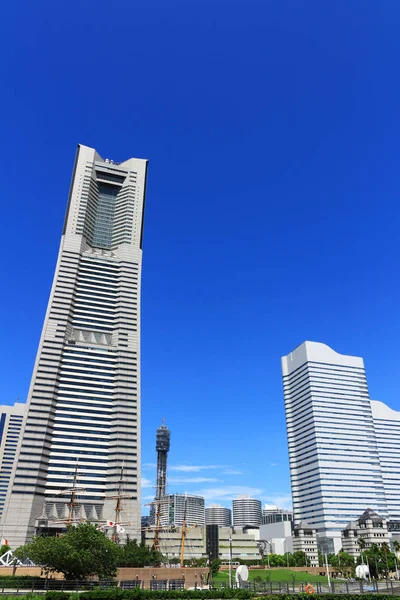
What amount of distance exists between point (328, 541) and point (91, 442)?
353 ft

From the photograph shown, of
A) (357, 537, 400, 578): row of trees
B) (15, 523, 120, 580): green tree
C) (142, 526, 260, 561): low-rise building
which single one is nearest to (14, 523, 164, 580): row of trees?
(15, 523, 120, 580): green tree

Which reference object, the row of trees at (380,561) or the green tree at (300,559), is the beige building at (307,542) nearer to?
the green tree at (300,559)

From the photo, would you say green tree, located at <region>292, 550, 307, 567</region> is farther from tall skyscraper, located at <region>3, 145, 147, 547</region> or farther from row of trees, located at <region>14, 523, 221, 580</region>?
row of trees, located at <region>14, 523, 221, 580</region>

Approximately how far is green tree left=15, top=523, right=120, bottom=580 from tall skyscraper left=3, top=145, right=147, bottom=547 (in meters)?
78.7

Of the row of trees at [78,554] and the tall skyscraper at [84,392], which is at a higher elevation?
the tall skyscraper at [84,392]

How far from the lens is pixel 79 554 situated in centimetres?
5928

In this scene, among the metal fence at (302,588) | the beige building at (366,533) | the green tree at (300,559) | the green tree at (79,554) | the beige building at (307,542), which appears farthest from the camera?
the beige building at (307,542)

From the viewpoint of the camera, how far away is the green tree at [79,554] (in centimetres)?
5938

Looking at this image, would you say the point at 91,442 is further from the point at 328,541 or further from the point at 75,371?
the point at 328,541

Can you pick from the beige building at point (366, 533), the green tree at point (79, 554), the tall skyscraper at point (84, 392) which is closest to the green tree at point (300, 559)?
the beige building at point (366, 533)

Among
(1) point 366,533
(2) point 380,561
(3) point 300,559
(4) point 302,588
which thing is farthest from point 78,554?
(1) point 366,533

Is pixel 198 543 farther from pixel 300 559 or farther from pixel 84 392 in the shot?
pixel 84 392

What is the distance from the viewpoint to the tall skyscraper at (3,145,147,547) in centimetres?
14212

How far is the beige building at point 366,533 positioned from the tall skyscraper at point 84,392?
87.0 metres
